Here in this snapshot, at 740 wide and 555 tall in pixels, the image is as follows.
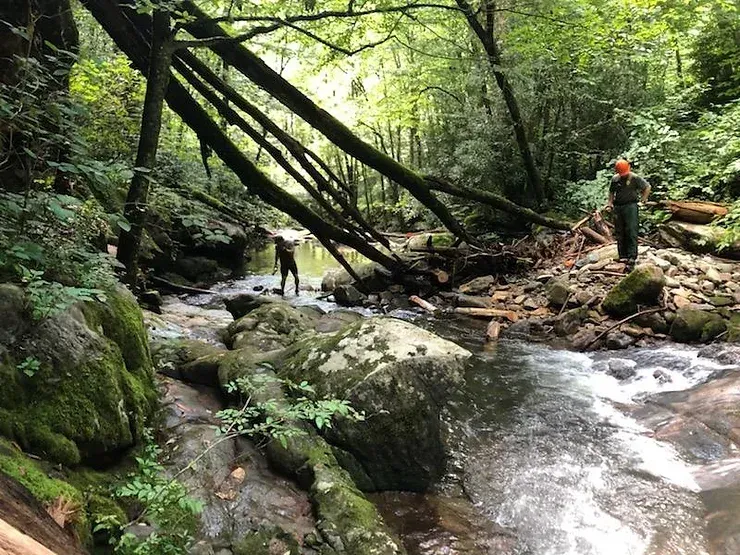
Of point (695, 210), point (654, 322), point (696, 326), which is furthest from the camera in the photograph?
point (695, 210)

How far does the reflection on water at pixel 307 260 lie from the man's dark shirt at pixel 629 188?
25.8ft

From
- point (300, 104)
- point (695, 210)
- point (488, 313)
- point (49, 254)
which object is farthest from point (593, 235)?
point (49, 254)

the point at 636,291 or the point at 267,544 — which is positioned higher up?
the point at 636,291

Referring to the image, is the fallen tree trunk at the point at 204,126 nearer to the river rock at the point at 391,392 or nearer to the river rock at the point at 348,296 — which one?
the river rock at the point at 391,392

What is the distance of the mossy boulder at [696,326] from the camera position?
24.2 feet

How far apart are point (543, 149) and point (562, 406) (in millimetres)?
10412

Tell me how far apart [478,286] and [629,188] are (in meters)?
3.84

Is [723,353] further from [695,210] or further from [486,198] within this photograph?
[695,210]

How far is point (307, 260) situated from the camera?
22516 mm

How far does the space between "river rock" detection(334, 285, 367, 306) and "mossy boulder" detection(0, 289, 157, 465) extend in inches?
324

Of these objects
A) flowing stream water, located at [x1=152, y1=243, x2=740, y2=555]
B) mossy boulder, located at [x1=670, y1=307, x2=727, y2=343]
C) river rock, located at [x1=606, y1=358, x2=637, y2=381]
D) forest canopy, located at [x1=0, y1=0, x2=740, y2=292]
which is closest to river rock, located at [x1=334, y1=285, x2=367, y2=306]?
forest canopy, located at [x1=0, y1=0, x2=740, y2=292]

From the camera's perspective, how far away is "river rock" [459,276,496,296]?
11.5 metres

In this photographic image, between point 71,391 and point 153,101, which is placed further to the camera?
point 153,101

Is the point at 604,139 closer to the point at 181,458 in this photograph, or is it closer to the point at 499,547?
the point at 499,547
